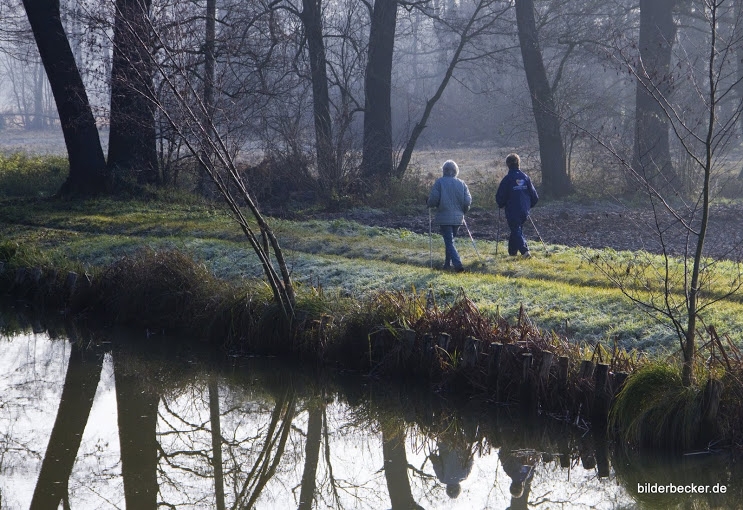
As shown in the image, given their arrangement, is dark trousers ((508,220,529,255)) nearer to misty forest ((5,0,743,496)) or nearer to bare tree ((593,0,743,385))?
misty forest ((5,0,743,496))

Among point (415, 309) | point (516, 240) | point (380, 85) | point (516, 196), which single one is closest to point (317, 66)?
point (380, 85)

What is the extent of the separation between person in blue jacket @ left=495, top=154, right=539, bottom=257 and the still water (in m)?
5.43

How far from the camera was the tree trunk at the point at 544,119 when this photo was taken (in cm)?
2519

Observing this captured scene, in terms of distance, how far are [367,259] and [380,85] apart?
12.0 m

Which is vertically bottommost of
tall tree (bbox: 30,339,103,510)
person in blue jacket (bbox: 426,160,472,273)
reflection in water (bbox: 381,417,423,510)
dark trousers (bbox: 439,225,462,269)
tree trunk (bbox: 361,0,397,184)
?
reflection in water (bbox: 381,417,423,510)

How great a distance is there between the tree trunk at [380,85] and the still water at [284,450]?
1483 centimetres

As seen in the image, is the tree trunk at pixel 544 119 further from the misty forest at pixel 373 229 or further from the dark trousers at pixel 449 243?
the dark trousers at pixel 449 243

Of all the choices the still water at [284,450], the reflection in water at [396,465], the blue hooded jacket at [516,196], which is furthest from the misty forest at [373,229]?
the reflection in water at [396,465]

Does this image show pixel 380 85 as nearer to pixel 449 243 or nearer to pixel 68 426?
pixel 449 243

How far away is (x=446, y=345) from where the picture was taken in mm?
8875

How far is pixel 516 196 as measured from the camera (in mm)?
14102

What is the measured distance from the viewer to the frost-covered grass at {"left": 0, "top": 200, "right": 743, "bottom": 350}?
9.68 meters

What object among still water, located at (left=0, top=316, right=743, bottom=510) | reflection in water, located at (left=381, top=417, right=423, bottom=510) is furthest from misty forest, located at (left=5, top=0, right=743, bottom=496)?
reflection in water, located at (left=381, top=417, right=423, bottom=510)

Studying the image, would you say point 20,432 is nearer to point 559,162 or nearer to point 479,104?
point 559,162
